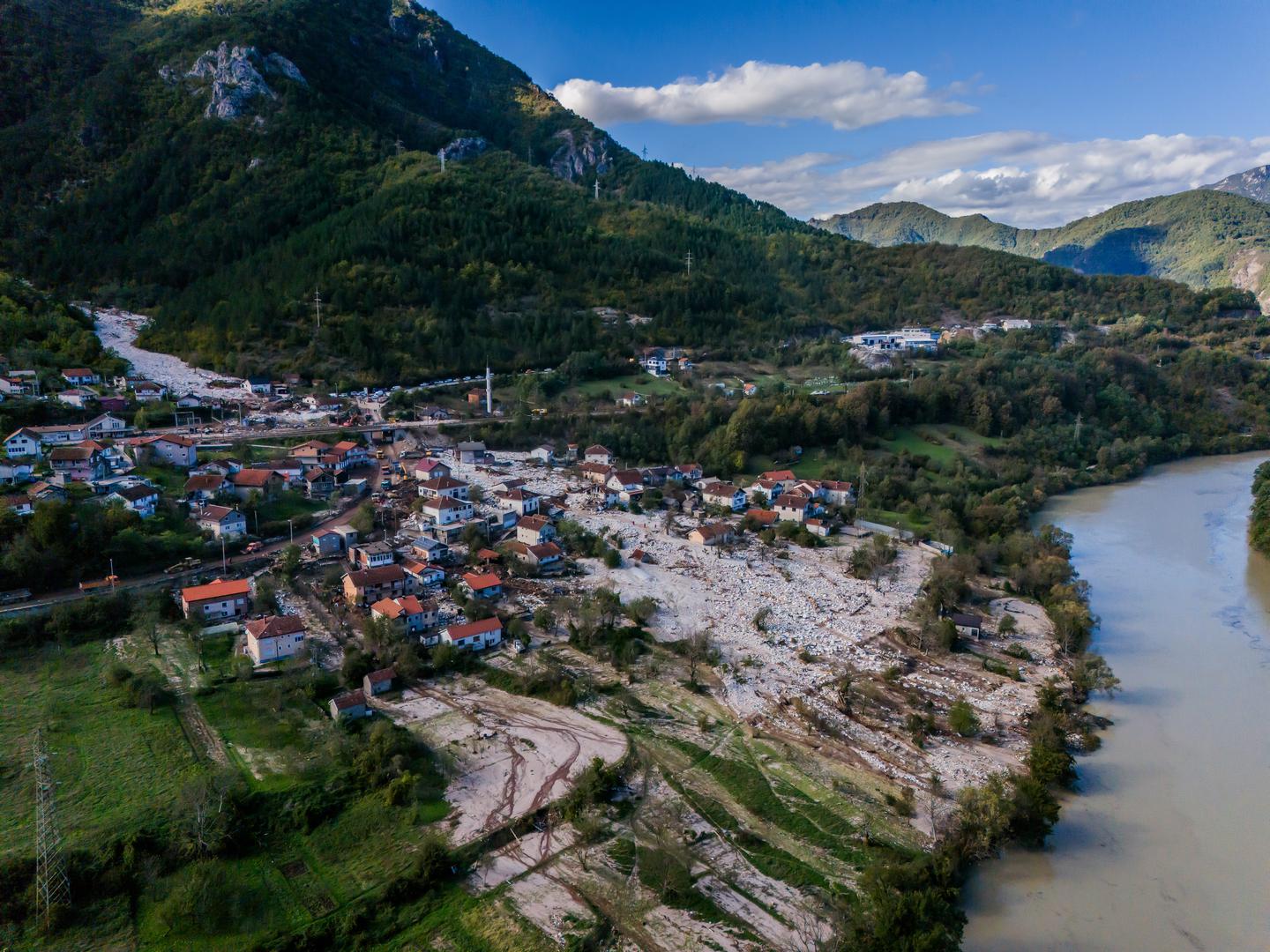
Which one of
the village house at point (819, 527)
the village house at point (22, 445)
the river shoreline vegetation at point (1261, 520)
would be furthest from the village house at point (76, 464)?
the river shoreline vegetation at point (1261, 520)

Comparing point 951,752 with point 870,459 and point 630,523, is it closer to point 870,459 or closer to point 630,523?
point 630,523

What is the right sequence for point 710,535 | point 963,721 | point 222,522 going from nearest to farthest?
1. point 963,721
2. point 222,522
3. point 710,535

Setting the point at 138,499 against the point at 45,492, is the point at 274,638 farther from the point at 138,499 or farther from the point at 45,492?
the point at 45,492

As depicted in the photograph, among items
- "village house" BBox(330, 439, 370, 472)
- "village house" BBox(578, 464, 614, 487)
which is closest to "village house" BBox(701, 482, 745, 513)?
"village house" BBox(578, 464, 614, 487)

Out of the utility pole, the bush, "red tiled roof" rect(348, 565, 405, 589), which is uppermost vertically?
"red tiled roof" rect(348, 565, 405, 589)

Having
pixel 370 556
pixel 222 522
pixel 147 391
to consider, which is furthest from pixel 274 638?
pixel 147 391

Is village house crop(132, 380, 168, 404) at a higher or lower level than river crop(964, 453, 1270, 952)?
higher

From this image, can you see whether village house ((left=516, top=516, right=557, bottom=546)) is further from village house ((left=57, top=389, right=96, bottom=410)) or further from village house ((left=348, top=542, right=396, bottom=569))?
village house ((left=57, top=389, right=96, bottom=410))
